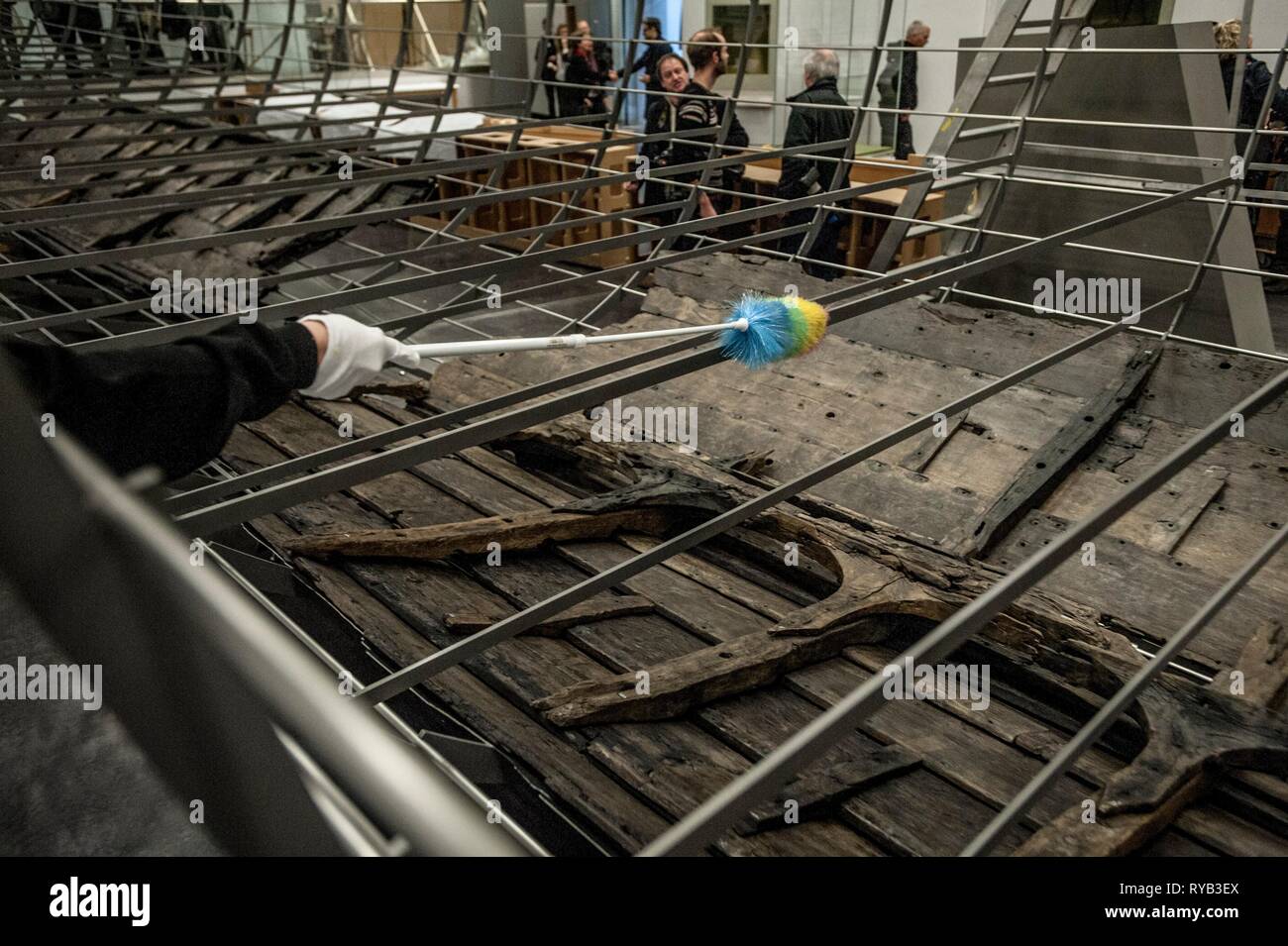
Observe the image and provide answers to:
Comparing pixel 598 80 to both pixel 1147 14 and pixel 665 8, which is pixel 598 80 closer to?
pixel 665 8

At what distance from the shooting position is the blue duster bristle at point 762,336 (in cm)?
→ 198

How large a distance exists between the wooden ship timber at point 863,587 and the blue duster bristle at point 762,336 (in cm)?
59

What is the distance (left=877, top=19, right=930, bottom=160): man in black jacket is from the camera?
573cm

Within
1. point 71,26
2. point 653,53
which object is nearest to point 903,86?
point 653,53

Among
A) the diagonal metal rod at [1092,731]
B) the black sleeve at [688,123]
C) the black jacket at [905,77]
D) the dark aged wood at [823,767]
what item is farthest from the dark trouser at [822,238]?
the diagonal metal rod at [1092,731]

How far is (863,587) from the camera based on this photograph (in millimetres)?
2248

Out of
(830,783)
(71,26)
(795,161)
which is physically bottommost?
(830,783)

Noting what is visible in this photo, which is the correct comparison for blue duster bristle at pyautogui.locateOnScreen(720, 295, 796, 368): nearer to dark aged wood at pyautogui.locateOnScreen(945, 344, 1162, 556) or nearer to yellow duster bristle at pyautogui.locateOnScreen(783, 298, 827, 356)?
yellow duster bristle at pyautogui.locateOnScreen(783, 298, 827, 356)

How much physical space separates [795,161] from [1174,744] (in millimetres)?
3976

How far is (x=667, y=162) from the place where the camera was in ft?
18.9

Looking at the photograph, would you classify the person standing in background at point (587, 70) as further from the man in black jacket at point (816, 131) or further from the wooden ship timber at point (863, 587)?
the wooden ship timber at point (863, 587)

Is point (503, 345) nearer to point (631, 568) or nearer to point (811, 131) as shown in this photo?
point (631, 568)

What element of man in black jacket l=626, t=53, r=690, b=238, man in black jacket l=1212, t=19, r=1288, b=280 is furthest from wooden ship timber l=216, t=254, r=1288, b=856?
man in black jacket l=626, t=53, r=690, b=238

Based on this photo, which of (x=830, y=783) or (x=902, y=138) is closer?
(x=830, y=783)
